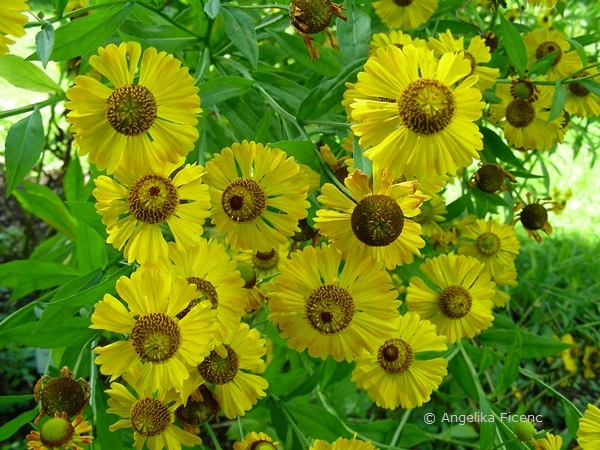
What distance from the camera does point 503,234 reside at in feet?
4.79

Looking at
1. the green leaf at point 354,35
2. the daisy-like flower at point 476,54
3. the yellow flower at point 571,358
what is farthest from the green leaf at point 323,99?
the yellow flower at point 571,358

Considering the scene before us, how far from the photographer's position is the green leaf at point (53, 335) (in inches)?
36.5

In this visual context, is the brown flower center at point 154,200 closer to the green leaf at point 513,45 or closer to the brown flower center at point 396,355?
the brown flower center at point 396,355

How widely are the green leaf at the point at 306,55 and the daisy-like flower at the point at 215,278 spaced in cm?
37

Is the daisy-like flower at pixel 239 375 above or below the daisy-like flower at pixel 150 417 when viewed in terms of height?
above

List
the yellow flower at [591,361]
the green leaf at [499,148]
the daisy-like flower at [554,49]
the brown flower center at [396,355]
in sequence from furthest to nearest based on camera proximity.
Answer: the yellow flower at [591,361]
the daisy-like flower at [554,49]
the green leaf at [499,148]
the brown flower center at [396,355]

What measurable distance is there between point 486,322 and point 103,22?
2.69 feet

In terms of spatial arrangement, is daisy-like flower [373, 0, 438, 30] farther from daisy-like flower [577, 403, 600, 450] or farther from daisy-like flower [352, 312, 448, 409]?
daisy-like flower [577, 403, 600, 450]

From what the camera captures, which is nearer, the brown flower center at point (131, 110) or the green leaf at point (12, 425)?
the brown flower center at point (131, 110)

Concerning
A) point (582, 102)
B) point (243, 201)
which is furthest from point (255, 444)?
point (582, 102)

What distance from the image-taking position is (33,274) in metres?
1.16

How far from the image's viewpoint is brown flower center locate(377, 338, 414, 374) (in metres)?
1.07

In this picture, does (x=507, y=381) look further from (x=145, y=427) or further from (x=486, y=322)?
(x=145, y=427)

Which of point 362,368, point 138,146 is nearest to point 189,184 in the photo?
point 138,146
